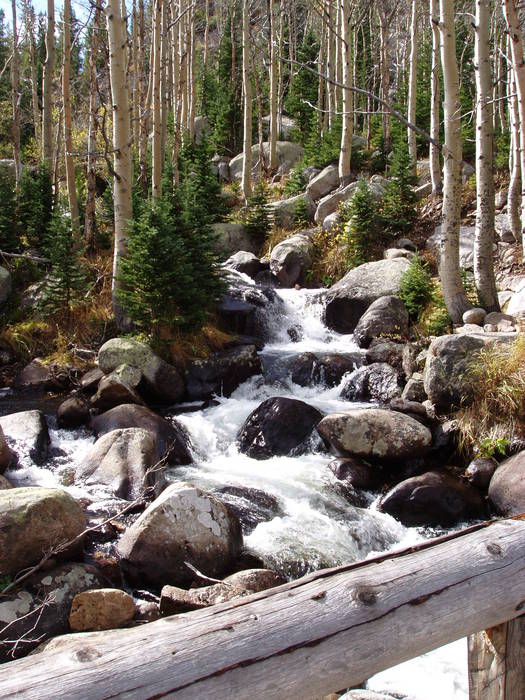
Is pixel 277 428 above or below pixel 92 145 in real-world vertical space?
below

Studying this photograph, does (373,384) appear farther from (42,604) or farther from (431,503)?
(42,604)

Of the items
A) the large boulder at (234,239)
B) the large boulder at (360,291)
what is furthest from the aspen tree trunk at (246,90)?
the large boulder at (360,291)

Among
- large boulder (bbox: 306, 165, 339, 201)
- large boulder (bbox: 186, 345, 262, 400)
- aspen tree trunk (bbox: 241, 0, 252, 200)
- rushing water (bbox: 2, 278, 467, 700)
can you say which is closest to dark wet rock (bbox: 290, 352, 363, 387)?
rushing water (bbox: 2, 278, 467, 700)

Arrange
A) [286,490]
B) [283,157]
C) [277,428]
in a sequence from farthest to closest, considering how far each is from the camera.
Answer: [283,157] → [277,428] → [286,490]

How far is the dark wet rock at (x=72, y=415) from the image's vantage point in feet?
26.5

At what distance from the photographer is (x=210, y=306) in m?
10.6

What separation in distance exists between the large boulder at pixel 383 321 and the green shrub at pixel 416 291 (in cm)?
15

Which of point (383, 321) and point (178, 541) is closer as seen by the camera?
point (178, 541)

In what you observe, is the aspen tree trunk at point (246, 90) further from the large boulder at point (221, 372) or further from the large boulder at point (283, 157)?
the large boulder at point (221, 372)

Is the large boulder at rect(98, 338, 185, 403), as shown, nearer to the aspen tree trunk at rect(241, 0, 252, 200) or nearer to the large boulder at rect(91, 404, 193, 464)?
the large boulder at rect(91, 404, 193, 464)

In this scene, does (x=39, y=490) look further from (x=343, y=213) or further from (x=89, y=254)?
(x=343, y=213)

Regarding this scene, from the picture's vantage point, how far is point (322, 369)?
943 centimetres

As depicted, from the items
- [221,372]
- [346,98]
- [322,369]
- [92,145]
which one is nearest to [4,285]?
[92,145]

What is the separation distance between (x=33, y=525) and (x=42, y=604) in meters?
0.72
